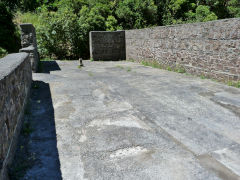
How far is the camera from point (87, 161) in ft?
9.51

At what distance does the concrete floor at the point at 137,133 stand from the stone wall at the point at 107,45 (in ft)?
26.0

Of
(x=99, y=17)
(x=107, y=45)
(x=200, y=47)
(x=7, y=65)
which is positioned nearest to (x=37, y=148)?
(x=7, y=65)

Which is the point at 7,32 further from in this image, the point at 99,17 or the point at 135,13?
the point at 135,13

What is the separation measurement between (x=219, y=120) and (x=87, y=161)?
8.67 feet

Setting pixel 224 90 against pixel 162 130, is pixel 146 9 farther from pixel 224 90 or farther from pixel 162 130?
pixel 162 130

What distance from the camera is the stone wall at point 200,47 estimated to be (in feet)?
21.1

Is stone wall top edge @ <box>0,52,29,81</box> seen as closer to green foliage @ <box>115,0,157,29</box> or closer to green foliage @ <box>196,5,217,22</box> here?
green foliage @ <box>115,0,157,29</box>

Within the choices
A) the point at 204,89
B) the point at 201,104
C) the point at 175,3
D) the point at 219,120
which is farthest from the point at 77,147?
the point at 175,3

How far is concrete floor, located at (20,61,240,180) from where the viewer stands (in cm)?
271

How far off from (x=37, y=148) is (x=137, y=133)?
1572 mm

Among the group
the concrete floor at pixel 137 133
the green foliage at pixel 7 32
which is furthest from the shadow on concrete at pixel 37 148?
the green foliage at pixel 7 32

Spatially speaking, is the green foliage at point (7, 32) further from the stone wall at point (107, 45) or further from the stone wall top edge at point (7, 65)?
the stone wall top edge at point (7, 65)

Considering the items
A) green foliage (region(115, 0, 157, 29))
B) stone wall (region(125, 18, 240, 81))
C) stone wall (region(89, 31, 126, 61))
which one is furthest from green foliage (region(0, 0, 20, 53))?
stone wall (region(125, 18, 240, 81))

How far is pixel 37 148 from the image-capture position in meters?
3.22
